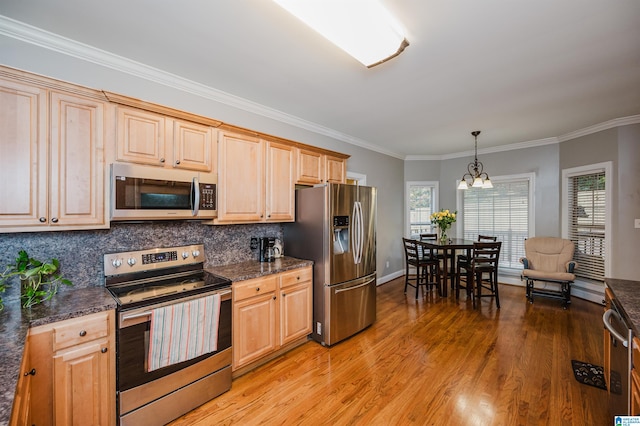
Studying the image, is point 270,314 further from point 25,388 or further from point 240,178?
point 25,388

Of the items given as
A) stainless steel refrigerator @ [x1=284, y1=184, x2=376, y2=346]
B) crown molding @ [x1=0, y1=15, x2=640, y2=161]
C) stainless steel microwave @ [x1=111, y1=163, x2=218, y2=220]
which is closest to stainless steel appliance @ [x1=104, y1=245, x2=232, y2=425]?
stainless steel microwave @ [x1=111, y1=163, x2=218, y2=220]

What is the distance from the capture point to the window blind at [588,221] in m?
4.19

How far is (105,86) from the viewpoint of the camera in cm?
219

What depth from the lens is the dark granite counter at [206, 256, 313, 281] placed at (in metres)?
2.47

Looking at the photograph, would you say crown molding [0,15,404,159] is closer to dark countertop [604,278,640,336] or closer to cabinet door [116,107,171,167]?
cabinet door [116,107,171,167]

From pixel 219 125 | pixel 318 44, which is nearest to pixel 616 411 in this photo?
pixel 318 44

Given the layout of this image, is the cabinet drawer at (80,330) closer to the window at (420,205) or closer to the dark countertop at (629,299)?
the dark countertop at (629,299)

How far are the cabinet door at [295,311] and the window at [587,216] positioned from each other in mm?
4519

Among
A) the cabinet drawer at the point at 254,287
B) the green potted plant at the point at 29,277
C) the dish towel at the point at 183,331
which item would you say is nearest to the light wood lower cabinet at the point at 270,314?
the cabinet drawer at the point at 254,287

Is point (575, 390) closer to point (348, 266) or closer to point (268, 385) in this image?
point (348, 266)

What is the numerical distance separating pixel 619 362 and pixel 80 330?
315 centimetres

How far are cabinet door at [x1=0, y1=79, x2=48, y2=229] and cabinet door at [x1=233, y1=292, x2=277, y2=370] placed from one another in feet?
4.97

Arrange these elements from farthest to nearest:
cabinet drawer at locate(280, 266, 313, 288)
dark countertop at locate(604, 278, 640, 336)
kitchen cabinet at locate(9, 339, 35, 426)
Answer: cabinet drawer at locate(280, 266, 313, 288) → dark countertop at locate(604, 278, 640, 336) → kitchen cabinet at locate(9, 339, 35, 426)

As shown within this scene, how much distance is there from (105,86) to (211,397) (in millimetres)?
2621
